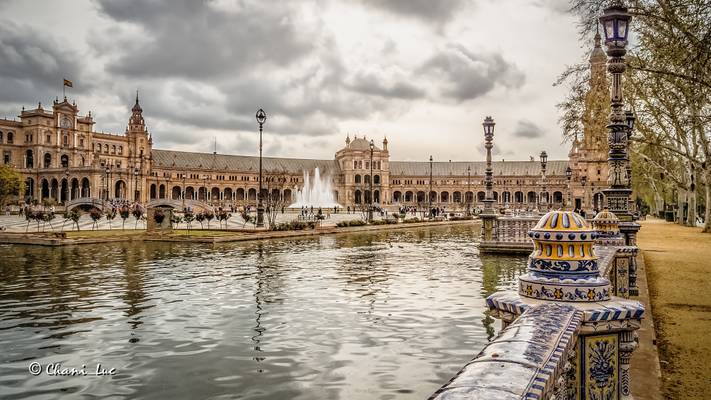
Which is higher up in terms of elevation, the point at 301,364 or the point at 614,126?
the point at 614,126

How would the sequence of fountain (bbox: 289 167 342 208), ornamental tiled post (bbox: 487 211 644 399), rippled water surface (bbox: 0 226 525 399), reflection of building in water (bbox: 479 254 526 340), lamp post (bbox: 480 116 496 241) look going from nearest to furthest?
ornamental tiled post (bbox: 487 211 644 399)
rippled water surface (bbox: 0 226 525 399)
reflection of building in water (bbox: 479 254 526 340)
lamp post (bbox: 480 116 496 241)
fountain (bbox: 289 167 342 208)

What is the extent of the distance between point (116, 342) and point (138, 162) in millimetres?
131873

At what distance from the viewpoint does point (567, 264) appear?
12.5 feet

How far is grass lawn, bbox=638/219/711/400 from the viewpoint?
630 cm

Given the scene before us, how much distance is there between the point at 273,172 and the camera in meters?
152

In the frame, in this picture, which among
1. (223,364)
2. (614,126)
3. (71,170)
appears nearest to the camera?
(223,364)

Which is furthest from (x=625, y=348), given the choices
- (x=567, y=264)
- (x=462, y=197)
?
(x=462, y=197)

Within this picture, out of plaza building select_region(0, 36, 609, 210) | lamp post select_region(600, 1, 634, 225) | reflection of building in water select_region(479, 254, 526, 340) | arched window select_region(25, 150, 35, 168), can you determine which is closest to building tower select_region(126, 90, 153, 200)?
plaza building select_region(0, 36, 609, 210)

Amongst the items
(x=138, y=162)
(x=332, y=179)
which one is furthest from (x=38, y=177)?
(x=332, y=179)

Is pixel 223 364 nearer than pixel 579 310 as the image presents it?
No

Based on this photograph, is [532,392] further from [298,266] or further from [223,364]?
[298,266]

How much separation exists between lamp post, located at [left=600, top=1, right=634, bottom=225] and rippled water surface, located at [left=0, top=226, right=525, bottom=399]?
3.87 m

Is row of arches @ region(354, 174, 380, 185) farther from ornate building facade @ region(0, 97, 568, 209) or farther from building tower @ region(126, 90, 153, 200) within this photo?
building tower @ region(126, 90, 153, 200)

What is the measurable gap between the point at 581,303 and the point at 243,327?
719 centimetres
